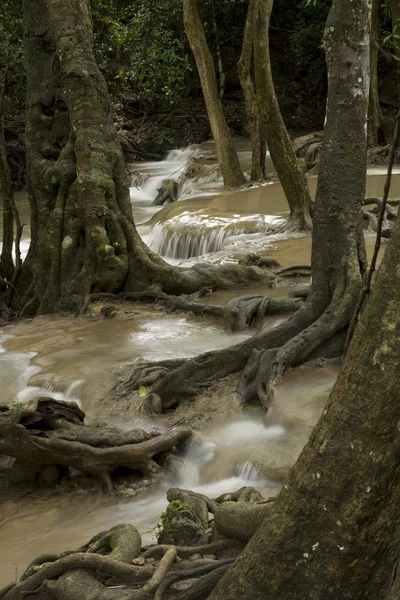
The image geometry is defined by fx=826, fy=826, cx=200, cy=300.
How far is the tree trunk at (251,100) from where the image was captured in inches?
728

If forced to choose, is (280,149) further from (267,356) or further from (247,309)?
(267,356)

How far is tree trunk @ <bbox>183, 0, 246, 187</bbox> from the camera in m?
18.3

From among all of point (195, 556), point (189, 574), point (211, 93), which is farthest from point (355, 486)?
point (211, 93)

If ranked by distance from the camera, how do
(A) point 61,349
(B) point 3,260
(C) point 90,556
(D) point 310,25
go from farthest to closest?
1. (D) point 310,25
2. (B) point 3,260
3. (A) point 61,349
4. (C) point 90,556

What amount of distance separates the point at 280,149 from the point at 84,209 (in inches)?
175

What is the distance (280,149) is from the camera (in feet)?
46.6

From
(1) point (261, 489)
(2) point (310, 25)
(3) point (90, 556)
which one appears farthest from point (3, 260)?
(2) point (310, 25)

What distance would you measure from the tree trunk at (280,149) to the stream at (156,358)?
1.90 feet

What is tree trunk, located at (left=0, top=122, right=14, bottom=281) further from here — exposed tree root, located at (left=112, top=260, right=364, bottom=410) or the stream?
exposed tree root, located at (left=112, top=260, right=364, bottom=410)

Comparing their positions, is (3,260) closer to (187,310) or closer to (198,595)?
(187,310)

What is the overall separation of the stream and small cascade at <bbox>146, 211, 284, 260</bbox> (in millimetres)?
23

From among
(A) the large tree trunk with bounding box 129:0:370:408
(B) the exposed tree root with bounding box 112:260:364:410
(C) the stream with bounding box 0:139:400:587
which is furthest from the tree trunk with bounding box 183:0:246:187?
(B) the exposed tree root with bounding box 112:260:364:410

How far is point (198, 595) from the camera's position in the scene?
11.4ft

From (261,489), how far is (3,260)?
815 centimetres
